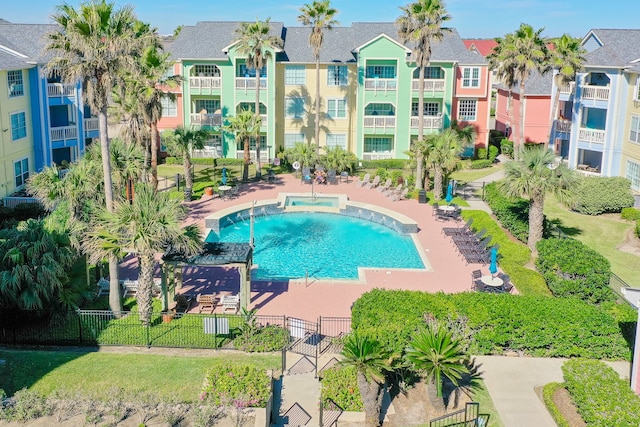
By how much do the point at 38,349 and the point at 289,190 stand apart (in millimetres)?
25251

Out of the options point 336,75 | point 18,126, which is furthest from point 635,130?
Answer: point 18,126

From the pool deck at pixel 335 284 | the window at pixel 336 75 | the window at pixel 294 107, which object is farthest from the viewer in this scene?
the window at pixel 294 107

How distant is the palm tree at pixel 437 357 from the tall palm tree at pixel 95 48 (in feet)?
38.4

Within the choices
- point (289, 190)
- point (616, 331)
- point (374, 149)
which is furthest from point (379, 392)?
point (374, 149)

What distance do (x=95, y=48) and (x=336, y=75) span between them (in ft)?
110

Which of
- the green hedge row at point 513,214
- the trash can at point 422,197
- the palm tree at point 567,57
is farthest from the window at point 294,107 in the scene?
the green hedge row at point 513,214

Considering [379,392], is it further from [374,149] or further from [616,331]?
[374,149]

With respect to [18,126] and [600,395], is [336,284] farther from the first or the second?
[18,126]


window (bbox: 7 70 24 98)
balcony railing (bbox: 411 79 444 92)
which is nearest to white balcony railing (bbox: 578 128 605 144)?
balcony railing (bbox: 411 79 444 92)

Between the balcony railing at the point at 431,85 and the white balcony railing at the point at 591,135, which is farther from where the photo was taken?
the balcony railing at the point at 431,85

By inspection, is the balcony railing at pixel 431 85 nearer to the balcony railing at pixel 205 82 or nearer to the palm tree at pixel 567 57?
the palm tree at pixel 567 57

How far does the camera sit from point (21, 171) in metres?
41.9

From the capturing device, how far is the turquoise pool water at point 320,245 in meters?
30.7

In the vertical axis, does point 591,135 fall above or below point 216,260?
above
